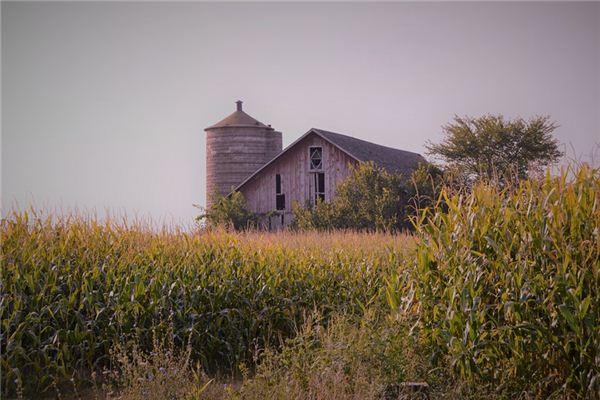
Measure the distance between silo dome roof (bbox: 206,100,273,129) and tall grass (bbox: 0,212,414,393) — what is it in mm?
26781

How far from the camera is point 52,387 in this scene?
951cm

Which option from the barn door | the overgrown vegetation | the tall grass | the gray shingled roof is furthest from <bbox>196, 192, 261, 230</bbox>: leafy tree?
the overgrown vegetation

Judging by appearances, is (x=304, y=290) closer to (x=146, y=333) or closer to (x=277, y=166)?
(x=146, y=333)

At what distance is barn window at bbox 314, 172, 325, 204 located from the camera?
33094 millimetres

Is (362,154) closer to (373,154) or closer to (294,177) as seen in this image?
(373,154)

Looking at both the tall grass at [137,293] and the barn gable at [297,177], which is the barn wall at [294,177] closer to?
the barn gable at [297,177]

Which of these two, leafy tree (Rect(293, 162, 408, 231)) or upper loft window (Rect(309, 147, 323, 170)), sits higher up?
upper loft window (Rect(309, 147, 323, 170))

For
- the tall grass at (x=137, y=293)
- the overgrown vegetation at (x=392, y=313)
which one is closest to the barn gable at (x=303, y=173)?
the tall grass at (x=137, y=293)

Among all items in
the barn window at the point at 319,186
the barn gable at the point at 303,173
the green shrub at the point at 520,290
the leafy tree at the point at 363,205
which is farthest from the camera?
the barn window at the point at 319,186

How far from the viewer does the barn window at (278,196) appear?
112 ft

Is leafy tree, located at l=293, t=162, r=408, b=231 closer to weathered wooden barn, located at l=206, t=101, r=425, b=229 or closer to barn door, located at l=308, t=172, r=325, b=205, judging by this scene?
weathered wooden barn, located at l=206, t=101, r=425, b=229

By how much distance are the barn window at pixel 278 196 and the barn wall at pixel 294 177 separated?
0.17 m

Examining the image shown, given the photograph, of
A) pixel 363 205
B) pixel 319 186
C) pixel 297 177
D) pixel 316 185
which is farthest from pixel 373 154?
pixel 363 205

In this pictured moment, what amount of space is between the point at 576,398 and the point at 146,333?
6.44 meters
